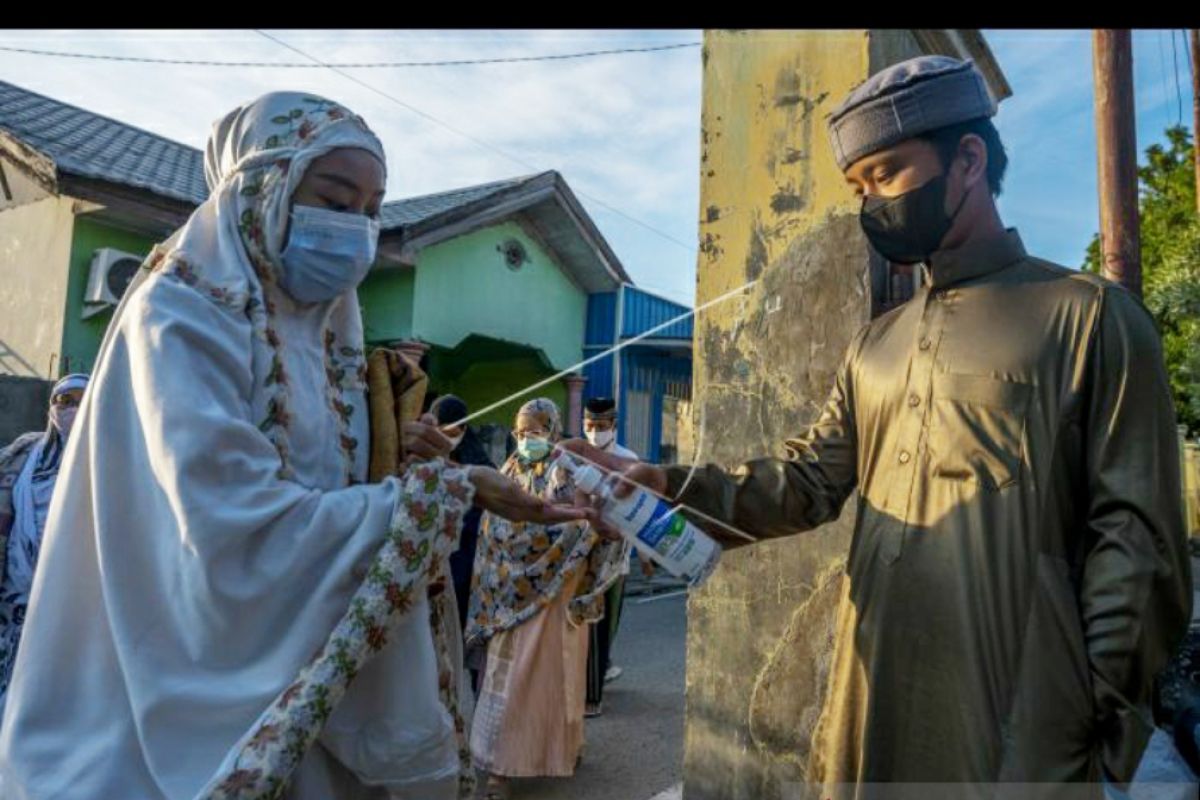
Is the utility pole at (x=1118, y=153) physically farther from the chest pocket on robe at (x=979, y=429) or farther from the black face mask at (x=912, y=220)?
the chest pocket on robe at (x=979, y=429)

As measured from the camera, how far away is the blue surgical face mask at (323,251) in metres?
1.73

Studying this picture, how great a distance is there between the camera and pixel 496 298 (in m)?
13.2

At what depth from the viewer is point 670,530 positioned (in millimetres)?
1855

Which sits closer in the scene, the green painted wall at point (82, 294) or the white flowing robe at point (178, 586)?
the white flowing robe at point (178, 586)

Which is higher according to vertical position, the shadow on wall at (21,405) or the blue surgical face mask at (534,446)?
the shadow on wall at (21,405)

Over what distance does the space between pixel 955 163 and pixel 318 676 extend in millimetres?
1562

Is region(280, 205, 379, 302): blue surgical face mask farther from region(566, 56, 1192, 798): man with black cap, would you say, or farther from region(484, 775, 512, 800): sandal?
region(484, 775, 512, 800): sandal

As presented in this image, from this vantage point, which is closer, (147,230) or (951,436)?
(951,436)

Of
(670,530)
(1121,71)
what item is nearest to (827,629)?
(670,530)

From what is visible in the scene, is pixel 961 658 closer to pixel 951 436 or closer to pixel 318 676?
pixel 951 436

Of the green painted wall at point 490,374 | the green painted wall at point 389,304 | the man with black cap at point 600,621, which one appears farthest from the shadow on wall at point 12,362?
the man with black cap at point 600,621

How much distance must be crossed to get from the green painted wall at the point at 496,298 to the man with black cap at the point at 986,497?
1036 centimetres

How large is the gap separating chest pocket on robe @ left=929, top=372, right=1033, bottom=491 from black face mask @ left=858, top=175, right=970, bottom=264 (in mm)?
306

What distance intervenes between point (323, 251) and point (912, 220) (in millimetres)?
1200
